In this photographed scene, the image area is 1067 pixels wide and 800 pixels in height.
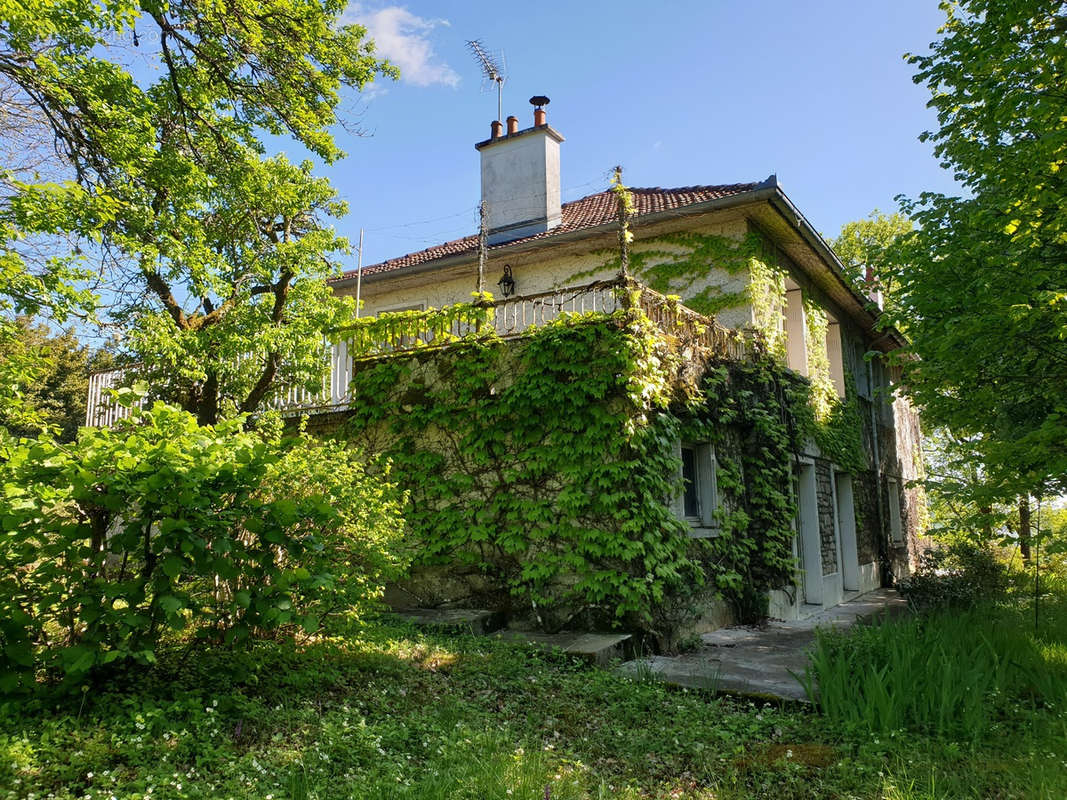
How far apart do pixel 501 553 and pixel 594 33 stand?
5.59 m

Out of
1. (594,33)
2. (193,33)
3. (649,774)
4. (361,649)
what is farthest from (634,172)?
(649,774)

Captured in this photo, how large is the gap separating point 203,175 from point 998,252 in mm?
9192

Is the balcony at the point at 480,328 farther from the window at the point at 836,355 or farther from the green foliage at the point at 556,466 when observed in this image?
the window at the point at 836,355

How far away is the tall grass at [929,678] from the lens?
13.4 ft

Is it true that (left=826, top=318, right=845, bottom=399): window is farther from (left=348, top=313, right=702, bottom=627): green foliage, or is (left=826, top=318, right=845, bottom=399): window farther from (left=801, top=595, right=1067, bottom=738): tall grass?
(left=801, top=595, right=1067, bottom=738): tall grass

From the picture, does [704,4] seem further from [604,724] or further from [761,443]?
[604,724]

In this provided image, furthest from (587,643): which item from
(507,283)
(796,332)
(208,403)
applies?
(796,332)

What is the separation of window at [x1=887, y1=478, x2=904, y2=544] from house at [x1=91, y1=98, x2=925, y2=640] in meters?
3.87

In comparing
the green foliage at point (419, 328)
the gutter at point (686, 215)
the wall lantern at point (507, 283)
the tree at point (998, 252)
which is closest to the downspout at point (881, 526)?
the gutter at point (686, 215)

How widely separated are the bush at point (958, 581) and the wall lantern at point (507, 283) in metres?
7.66

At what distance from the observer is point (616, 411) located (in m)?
7.03

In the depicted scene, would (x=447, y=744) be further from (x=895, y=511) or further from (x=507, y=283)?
(x=895, y=511)

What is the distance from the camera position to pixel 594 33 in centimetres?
714

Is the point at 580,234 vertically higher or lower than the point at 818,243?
higher
